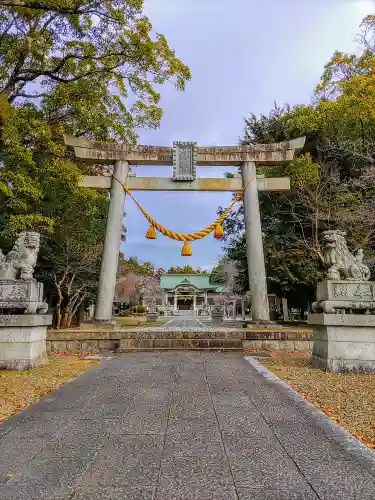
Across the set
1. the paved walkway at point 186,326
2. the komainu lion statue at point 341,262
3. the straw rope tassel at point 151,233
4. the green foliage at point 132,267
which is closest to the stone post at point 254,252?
A: the paved walkway at point 186,326

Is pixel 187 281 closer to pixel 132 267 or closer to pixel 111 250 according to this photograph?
pixel 132 267

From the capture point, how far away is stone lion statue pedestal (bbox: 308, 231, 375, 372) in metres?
6.82

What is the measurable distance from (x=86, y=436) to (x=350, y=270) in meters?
5.54

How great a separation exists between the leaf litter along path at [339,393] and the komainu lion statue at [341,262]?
175cm

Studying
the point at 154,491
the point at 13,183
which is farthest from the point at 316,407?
the point at 13,183

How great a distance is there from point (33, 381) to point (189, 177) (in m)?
8.22

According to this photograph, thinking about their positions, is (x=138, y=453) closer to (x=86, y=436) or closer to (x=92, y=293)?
(x=86, y=436)

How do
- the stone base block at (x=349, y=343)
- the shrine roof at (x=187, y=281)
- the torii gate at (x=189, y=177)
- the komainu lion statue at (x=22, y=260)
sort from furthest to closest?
the shrine roof at (x=187, y=281), the torii gate at (x=189, y=177), the komainu lion statue at (x=22, y=260), the stone base block at (x=349, y=343)

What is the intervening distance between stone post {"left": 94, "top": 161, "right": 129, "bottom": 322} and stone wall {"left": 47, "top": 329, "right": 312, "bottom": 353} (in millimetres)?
1385

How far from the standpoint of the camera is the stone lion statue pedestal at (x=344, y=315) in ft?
22.4

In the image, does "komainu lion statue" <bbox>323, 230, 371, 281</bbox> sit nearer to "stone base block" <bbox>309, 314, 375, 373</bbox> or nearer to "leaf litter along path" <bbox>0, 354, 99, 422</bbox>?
"stone base block" <bbox>309, 314, 375, 373</bbox>

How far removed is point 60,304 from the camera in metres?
16.7

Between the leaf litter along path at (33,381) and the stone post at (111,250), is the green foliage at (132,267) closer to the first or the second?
the stone post at (111,250)

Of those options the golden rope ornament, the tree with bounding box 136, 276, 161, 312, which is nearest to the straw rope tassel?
the golden rope ornament
